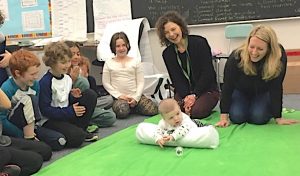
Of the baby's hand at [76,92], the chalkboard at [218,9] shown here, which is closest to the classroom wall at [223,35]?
the chalkboard at [218,9]

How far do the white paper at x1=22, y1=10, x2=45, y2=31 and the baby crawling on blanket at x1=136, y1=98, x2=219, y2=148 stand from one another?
3195mm

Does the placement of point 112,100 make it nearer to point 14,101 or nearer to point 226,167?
point 14,101

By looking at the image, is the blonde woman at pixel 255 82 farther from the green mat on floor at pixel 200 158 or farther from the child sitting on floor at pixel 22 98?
the child sitting on floor at pixel 22 98

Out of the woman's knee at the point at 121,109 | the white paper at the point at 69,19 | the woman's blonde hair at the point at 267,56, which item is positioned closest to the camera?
the woman's blonde hair at the point at 267,56

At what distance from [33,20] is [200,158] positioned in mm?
3614

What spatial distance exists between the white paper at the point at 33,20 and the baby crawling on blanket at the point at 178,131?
3.20 metres

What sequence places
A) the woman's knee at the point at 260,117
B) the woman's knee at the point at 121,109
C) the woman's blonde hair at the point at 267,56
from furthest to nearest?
Answer: 1. the woman's knee at the point at 121,109
2. the woman's knee at the point at 260,117
3. the woman's blonde hair at the point at 267,56

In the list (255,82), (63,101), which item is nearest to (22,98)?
(63,101)

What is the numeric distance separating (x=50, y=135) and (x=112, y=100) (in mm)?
1106

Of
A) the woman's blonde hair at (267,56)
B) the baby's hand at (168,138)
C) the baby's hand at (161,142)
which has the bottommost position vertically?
the baby's hand at (161,142)

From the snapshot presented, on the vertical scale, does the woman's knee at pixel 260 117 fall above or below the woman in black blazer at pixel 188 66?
below

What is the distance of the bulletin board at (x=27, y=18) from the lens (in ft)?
16.6

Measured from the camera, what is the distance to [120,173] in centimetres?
200

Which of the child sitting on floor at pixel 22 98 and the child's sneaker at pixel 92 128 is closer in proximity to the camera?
the child sitting on floor at pixel 22 98
